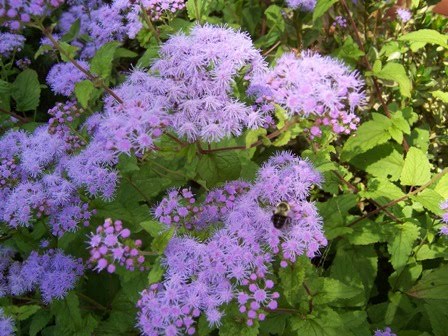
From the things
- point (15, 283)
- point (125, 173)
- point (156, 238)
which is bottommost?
point (15, 283)

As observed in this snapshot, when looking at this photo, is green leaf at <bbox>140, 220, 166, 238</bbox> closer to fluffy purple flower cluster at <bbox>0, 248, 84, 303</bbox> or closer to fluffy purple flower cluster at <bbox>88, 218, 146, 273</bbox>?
fluffy purple flower cluster at <bbox>88, 218, 146, 273</bbox>

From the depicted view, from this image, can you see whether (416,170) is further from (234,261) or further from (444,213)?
(234,261)

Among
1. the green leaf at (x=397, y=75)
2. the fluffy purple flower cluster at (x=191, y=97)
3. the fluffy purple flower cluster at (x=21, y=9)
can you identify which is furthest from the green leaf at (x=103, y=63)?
the green leaf at (x=397, y=75)

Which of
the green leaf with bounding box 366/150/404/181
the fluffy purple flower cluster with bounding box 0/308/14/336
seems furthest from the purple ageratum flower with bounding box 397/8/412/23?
the fluffy purple flower cluster with bounding box 0/308/14/336

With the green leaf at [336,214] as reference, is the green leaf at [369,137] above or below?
above

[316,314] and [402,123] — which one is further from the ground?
[402,123]

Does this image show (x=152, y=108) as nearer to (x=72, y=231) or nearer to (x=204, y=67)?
(x=204, y=67)

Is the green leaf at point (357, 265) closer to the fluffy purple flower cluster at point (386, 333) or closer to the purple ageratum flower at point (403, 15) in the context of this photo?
the fluffy purple flower cluster at point (386, 333)

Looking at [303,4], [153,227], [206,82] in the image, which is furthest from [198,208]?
[303,4]

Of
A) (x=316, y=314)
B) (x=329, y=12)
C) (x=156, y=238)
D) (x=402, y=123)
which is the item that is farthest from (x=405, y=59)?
(x=156, y=238)
